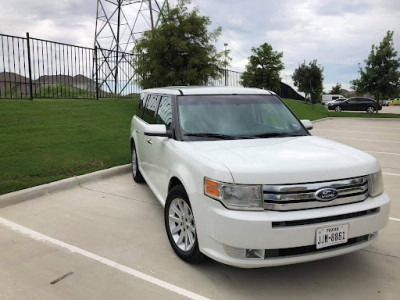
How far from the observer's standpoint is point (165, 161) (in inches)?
159

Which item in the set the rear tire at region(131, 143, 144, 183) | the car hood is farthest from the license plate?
the rear tire at region(131, 143, 144, 183)

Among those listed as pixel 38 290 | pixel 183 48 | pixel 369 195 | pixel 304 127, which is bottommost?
pixel 38 290

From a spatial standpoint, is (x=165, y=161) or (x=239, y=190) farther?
(x=165, y=161)

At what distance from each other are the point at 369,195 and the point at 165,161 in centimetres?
214

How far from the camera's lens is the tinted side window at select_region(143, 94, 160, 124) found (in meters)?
5.07

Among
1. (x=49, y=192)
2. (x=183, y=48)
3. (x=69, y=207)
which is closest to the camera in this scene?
(x=69, y=207)

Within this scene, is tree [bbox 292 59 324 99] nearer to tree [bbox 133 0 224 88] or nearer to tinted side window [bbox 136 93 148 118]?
tree [bbox 133 0 224 88]

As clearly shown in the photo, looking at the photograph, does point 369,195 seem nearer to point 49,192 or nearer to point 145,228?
point 145,228

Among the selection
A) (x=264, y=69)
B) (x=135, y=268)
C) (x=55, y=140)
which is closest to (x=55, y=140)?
(x=55, y=140)

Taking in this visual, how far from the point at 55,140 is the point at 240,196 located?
6.45 metres

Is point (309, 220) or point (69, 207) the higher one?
point (309, 220)

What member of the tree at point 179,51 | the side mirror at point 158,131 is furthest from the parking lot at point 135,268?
the tree at point 179,51

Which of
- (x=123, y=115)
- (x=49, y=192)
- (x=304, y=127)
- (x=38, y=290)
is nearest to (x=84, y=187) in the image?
(x=49, y=192)

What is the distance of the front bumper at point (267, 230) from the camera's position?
8.92 ft
